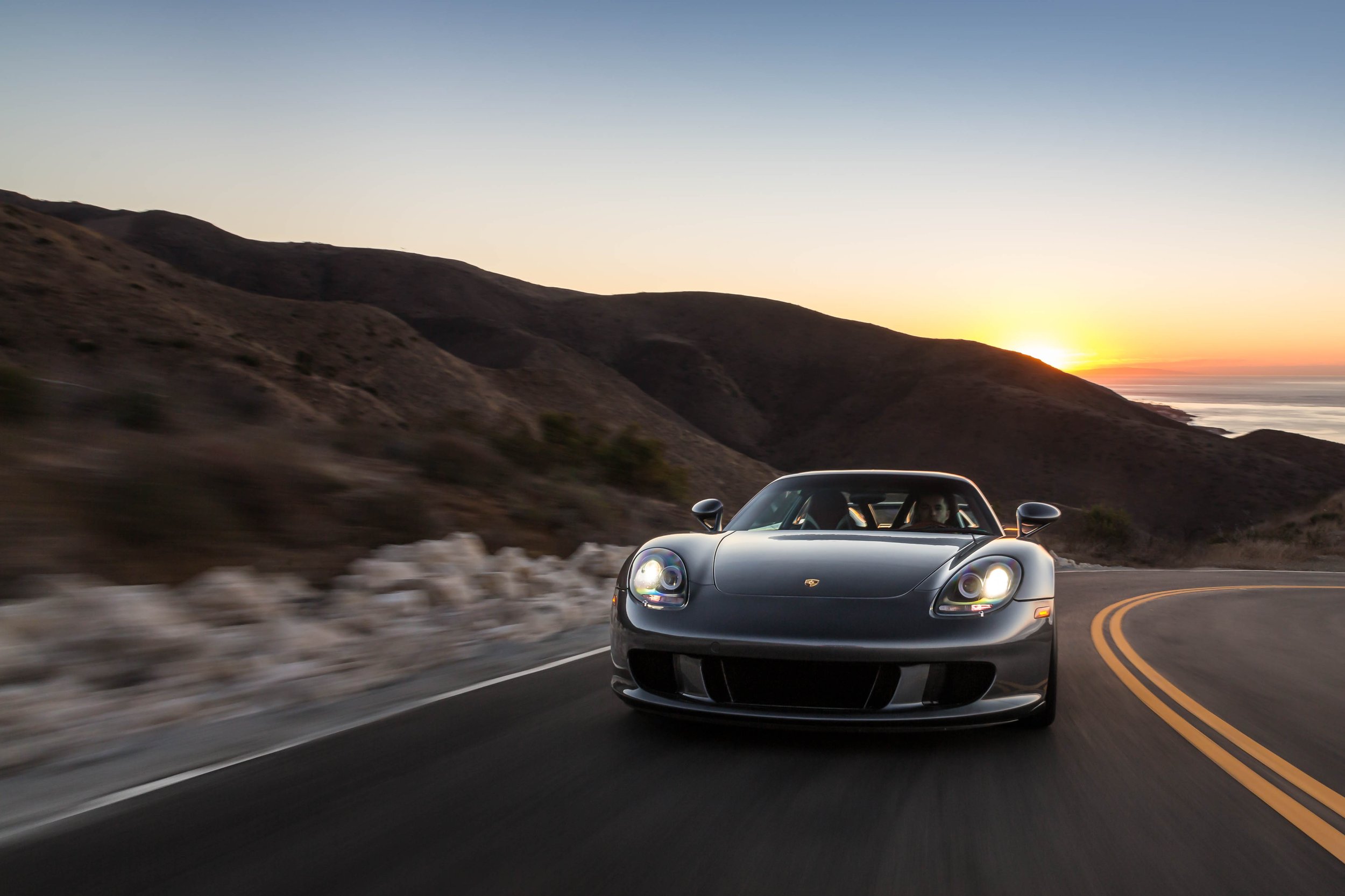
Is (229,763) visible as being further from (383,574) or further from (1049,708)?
(383,574)

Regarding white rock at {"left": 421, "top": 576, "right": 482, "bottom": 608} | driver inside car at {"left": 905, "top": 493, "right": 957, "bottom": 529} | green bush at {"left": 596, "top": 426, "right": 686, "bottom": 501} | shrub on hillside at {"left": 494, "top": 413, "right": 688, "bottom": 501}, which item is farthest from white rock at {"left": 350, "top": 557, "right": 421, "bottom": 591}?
green bush at {"left": 596, "top": 426, "right": 686, "bottom": 501}

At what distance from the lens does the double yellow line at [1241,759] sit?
3408 millimetres

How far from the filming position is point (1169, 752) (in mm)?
4410

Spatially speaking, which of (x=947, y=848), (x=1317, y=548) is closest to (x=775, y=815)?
(x=947, y=848)

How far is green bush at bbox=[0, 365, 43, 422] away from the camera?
852 centimetres

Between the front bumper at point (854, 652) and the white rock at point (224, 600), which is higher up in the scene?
the front bumper at point (854, 652)

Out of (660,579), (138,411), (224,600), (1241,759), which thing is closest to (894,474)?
(660,579)

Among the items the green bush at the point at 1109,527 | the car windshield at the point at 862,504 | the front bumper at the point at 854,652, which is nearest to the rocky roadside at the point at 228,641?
the car windshield at the point at 862,504

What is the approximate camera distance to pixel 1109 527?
5322 centimetres

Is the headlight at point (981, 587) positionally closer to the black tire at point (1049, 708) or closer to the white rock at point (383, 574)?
the black tire at point (1049, 708)

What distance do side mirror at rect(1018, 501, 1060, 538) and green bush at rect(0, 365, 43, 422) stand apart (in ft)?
26.1

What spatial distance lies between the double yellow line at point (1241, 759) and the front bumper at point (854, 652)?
2.78ft

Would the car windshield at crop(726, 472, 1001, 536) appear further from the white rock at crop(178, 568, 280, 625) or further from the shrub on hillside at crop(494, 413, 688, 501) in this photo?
the shrub on hillside at crop(494, 413, 688, 501)

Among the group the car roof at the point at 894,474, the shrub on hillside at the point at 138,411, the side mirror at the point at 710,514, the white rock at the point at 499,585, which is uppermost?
the shrub on hillside at the point at 138,411
